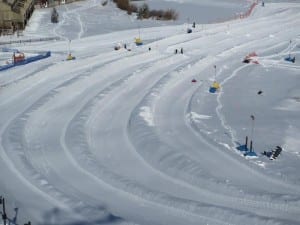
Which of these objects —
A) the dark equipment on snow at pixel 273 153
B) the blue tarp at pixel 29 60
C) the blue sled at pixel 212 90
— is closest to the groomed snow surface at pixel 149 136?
the dark equipment on snow at pixel 273 153

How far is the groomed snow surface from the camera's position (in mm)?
9789

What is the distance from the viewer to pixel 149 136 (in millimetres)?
13320

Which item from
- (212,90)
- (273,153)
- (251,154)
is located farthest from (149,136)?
(212,90)

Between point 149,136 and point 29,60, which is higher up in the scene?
point 29,60

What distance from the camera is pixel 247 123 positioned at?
14625 mm

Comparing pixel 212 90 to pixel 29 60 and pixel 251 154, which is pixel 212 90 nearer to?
pixel 251 154

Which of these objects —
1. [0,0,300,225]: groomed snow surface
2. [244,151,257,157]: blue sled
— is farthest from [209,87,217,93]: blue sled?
[244,151,257,157]: blue sled

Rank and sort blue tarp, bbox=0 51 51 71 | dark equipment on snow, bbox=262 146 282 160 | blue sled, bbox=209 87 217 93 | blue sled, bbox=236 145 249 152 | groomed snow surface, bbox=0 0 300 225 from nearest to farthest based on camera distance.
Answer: groomed snow surface, bbox=0 0 300 225 < dark equipment on snow, bbox=262 146 282 160 < blue sled, bbox=236 145 249 152 < blue sled, bbox=209 87 217 93 < blue tarp, bbox=0 51 51 71

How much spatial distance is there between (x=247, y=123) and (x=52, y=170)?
606 cm

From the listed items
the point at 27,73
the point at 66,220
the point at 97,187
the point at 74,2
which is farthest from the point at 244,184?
the point at 74,2

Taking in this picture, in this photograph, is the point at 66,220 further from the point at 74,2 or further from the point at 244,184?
the point at 74,2

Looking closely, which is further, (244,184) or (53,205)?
(244,184)

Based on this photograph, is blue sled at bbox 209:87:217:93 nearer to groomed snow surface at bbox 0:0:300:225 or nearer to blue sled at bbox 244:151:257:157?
groomed snow surface at bbox 0:0:300:225

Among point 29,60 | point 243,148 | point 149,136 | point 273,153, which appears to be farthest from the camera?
point 29,60
